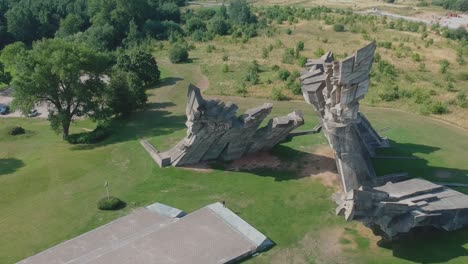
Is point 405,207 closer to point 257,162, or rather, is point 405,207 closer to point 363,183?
point 363,183

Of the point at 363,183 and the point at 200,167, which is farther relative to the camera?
the point at 200,167

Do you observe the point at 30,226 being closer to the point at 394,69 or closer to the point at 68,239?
the point at 68,239

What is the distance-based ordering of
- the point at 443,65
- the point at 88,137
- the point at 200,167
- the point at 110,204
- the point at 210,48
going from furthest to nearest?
the point at 210,48 < the point at 443,65 < the point at 88,137 < the point at 200,167 < the point at 110,204

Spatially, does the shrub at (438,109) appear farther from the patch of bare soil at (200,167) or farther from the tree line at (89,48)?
the tree line at (89,48)

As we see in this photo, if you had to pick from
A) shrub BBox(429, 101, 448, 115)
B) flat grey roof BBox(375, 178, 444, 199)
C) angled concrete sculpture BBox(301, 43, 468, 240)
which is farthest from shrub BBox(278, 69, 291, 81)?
flat grey roof BBox(375, 178, 444, 199)

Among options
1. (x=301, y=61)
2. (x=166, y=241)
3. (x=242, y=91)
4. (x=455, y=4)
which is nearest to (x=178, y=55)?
(x=301, y=61)

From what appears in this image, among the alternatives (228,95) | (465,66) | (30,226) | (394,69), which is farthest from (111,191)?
(465,66)

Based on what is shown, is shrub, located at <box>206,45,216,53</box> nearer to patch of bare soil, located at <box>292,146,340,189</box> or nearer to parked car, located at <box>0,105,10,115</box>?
parked car, located at <box>0,105,10,115</box>
